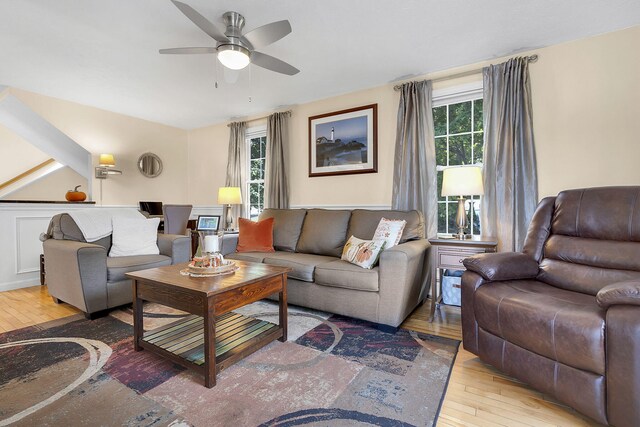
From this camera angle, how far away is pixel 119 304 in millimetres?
2654

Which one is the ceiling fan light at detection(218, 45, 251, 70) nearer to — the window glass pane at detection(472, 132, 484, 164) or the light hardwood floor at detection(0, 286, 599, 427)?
the window glass pane at detection(472, 132, 484, 164)

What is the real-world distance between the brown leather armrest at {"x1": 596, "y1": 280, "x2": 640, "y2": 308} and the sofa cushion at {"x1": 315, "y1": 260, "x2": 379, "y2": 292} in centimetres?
131

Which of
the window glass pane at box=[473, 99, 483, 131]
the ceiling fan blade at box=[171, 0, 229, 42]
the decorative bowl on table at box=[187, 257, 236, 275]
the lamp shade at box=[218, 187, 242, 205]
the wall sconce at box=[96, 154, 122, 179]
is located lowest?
the decorative bowl on table at box=[187, 257, 236, 275]

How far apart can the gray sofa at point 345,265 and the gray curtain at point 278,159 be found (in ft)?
2.06

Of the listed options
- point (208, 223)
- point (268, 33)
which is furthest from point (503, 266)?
point (208, 223)

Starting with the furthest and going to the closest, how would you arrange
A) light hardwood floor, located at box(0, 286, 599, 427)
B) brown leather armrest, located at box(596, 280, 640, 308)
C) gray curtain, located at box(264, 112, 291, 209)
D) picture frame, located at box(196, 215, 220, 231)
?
1. picture frame, located at box(196, 215, 220, 231)
2. gray curtain, located at box(264, 112, 291, 209)
3. light hardwood floor, located at box(0, 286, 599, 427)
4. brown leather armrest, located at box(596, 280, 640, 308)

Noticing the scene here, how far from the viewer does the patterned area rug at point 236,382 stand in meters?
1.35

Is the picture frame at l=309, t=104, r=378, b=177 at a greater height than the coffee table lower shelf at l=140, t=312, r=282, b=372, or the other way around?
the picture frame at l=309, t=104, r=378, b=177

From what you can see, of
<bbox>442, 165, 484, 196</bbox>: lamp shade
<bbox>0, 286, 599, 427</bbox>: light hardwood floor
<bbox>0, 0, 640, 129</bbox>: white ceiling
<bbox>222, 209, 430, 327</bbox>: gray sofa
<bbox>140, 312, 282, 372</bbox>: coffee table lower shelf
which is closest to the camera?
<bbox>0, 286, 599, 427</bbox>: light hardwood floor

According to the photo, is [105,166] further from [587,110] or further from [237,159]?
[587,110]

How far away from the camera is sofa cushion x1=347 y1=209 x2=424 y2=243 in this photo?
2842 millimetres

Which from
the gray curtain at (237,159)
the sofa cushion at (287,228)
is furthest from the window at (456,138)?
the gray curtain at (237,159)

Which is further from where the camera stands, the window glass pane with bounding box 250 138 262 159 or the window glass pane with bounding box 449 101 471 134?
the window glass pane with bounding box 250 138 262 159

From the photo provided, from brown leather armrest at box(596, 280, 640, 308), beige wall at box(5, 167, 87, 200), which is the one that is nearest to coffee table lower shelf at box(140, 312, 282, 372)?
brown leather armrest at box(596, 280, 640, 308)
